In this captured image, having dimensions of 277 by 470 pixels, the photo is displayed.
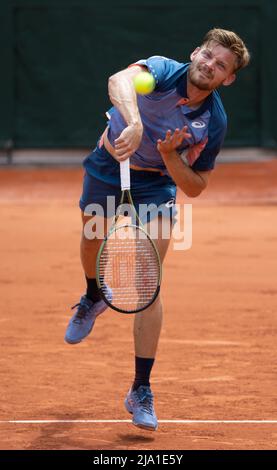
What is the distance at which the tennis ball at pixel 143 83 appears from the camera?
17.7 feet

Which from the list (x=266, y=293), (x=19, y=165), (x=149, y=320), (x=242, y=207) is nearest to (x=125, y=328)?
(x=266, y=293)

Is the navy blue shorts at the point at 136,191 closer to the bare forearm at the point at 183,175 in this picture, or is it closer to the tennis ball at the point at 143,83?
the bare forearm at the point at 183,175

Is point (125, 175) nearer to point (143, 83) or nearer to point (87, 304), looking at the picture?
point (143, 83)

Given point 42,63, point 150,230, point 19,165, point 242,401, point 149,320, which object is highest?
point 150,230

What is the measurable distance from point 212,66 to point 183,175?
553 millimetres

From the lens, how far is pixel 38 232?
11805 millimetres

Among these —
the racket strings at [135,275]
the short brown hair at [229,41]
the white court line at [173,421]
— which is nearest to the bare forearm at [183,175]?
the racket strings at [135,275]

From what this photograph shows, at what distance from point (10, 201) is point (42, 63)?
242cm

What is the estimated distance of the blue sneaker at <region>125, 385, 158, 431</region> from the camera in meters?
5.55

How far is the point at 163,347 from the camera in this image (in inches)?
297

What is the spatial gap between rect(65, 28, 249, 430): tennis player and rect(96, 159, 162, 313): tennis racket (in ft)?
0.50

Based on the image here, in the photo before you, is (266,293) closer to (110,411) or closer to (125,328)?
(125,328)

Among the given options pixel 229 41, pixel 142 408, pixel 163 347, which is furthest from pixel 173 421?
pixel 229 41

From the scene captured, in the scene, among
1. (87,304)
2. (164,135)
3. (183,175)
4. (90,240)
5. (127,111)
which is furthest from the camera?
(87,304)
